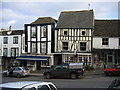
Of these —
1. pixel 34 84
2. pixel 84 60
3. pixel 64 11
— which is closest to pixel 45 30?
pixel 64 11

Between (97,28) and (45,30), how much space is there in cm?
868

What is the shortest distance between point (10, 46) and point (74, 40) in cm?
1303

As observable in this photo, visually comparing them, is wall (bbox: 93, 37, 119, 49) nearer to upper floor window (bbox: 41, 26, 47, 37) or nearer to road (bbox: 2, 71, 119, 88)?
upper floor window (bbox: 41, 26, 47, 37)

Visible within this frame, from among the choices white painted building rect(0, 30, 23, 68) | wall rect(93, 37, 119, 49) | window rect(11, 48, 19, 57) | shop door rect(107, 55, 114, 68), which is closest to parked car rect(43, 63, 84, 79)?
wall rect(93, 37, 119, 49)

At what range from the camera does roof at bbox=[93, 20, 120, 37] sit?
35.7 metres

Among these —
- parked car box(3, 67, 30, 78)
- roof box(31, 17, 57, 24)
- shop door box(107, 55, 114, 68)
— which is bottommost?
parked car box(3, 67, 30, 78)

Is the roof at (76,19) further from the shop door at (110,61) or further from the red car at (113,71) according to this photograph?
the red car at (113,71)

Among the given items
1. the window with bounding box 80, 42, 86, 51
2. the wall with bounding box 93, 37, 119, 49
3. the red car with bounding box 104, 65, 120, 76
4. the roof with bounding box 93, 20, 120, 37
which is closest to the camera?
the red car with bounding box 104, 65, 120, 76

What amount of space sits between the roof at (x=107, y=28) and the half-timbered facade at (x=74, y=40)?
1.66m

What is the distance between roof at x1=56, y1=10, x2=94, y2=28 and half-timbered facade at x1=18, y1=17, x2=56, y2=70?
169 centimetres

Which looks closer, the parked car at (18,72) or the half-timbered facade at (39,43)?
the parked car at (18,72)

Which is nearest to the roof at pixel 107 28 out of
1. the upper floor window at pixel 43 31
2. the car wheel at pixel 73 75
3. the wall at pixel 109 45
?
the wall at pixel 109 45

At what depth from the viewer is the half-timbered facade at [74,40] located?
35531mm

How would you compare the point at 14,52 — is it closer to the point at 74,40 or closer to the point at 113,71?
the point at 74,40
